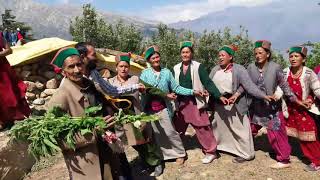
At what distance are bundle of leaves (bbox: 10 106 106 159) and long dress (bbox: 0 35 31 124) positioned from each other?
3.42 meters

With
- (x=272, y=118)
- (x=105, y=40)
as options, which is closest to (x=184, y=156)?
(x=272, y=118)

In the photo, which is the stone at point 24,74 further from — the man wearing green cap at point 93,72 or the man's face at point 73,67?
the man's face at point 73,67

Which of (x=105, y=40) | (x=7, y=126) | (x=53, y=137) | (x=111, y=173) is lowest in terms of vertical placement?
(x=105, y=40)

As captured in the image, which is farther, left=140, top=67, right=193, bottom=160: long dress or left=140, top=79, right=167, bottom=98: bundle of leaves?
left=140, top=67, right=193, bottom=160: long dress

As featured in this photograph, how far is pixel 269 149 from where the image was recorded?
6848 mm

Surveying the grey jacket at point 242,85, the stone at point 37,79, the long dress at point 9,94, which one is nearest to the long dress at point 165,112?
the grey jacket at point 242,85

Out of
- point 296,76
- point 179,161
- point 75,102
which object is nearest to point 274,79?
point 296,76

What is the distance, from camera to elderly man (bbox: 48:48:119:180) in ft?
12.2

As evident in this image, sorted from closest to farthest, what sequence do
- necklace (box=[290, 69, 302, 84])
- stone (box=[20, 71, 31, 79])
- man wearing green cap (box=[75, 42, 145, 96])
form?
man wearing green cap (box=[75, 42, 145, 96]), necklace (box=[290, 69, 302, 84]), stone (box=[20, 71, 31, 79])

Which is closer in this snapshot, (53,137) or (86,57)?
(53,137)

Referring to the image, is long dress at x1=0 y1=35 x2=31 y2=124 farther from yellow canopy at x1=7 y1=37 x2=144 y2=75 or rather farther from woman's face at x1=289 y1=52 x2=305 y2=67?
woman's face at x1=289 y1=52 x2=305 y2=67

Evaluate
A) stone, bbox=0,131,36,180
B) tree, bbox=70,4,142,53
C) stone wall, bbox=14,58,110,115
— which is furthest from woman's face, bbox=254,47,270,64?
tree, bbox=70,4,142,53

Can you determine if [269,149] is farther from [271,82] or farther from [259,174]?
[271,82]

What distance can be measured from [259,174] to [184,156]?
1.23m
